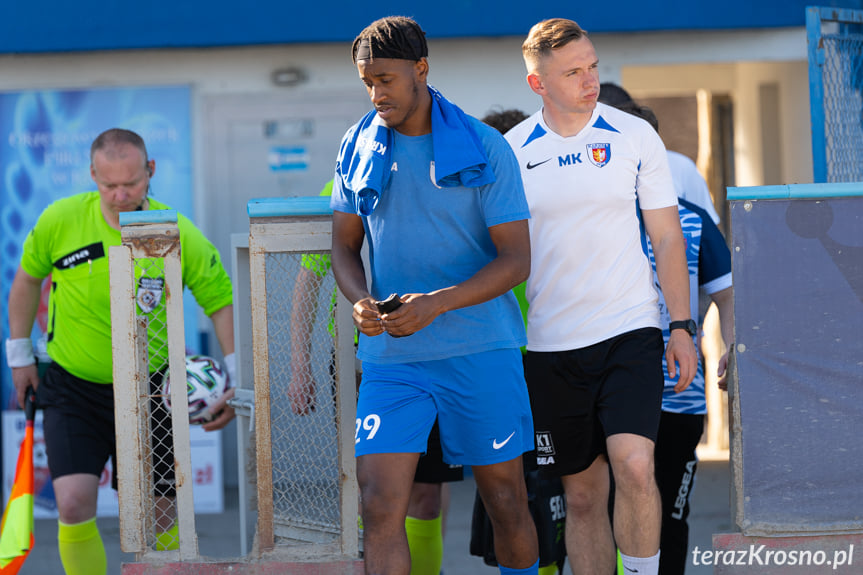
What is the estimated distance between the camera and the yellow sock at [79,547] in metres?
4.34

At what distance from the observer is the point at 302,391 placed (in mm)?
3711

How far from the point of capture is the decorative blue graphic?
7203 mm

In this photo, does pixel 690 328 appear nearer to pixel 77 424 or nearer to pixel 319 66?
pixel 77 424

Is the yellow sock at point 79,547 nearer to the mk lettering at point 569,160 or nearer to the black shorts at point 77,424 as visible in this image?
the black shorts at point 77,424

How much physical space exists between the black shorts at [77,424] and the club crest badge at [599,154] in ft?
6.35

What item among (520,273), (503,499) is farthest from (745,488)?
(520,273)

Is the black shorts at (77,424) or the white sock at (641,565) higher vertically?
the black shorts at (77,424)

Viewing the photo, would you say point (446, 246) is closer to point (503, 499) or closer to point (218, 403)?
point (503, 499)

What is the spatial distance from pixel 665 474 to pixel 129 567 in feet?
6.65

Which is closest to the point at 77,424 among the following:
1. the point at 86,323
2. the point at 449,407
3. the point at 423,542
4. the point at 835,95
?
the point at 86,323

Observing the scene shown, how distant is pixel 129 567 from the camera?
3711 mm

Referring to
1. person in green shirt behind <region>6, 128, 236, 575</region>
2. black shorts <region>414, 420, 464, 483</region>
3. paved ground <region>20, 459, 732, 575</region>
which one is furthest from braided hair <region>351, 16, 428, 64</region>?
paved ground <region>20, 459, 732, 575</region>

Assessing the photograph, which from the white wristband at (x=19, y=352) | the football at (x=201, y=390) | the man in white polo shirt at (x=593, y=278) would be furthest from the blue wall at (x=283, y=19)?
the man in white polo shirt at (x=593, y=278)

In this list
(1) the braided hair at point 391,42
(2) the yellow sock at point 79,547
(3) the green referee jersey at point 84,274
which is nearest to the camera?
(1) the braided hair at point 391,42
